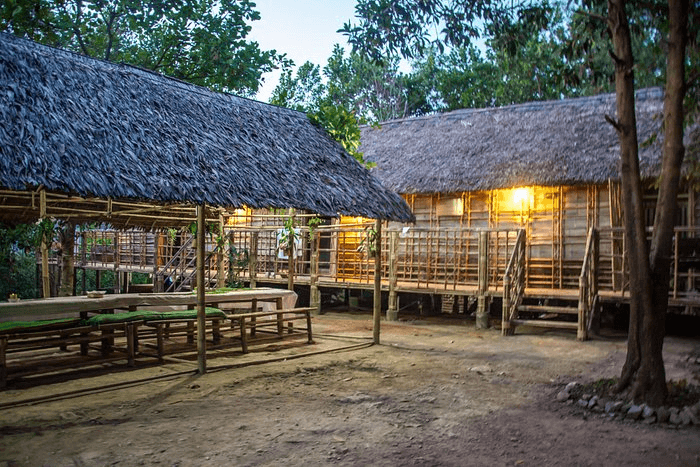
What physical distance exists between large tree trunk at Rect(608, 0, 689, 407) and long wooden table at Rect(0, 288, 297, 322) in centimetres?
563

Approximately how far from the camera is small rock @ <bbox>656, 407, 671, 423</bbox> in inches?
216

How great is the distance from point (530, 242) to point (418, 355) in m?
6.46

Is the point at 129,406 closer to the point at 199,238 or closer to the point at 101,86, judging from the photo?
the point at 199,238

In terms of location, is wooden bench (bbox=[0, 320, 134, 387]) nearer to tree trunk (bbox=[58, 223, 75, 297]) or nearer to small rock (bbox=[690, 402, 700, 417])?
tree trunk (bbox=[58, 223, 75, 297])

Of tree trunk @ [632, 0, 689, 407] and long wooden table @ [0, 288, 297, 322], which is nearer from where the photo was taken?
tree trunk @ [632, 0, 689, 407]

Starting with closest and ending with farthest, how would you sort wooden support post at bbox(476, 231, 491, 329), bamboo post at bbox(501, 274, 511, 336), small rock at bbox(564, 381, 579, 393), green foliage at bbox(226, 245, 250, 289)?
small rock at bbox(564, 381, 579, 393), bamboo post at bbox(501, 274, 511, 336), wooden support post at bbox(476, 231, 491, 329), green foliage at bbox(226, 245, 250, 289)

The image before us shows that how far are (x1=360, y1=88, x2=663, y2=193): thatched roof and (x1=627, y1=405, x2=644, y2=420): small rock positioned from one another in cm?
773

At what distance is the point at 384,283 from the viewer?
1417cm

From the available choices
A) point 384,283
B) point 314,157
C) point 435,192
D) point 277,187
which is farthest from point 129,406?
point 435,192

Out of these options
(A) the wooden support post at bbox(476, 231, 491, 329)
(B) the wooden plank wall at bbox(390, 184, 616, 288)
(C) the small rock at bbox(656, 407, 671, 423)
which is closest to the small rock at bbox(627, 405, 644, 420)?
(C) the small rock at bbox(656, 407, 671, 423)

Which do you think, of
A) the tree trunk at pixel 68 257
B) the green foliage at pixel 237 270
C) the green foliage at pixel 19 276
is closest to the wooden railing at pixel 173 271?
the green foliage at pixel 237 270

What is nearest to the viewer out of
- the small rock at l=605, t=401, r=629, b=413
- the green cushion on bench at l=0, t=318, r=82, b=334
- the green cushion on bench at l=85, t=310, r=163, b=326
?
the small rock at l=605, t=401, r=629, b=413

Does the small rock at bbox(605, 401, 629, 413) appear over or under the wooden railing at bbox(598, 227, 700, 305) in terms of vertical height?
under

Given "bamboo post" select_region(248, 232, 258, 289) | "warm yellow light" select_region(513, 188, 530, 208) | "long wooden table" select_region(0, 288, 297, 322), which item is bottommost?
"long wooden table" select_region(0, 288, 297, 322)
